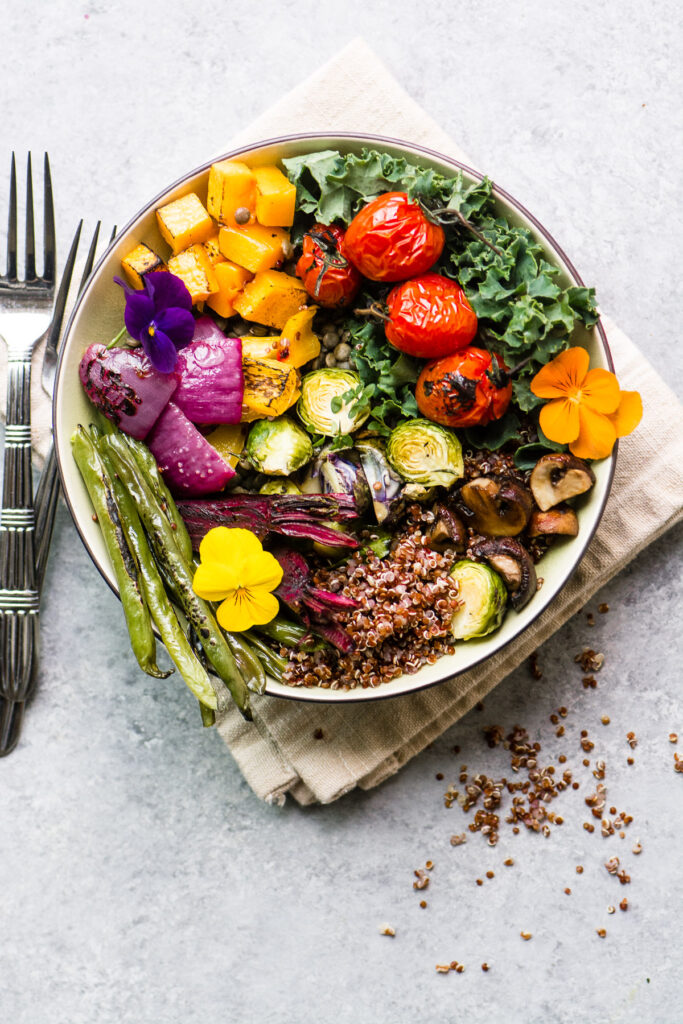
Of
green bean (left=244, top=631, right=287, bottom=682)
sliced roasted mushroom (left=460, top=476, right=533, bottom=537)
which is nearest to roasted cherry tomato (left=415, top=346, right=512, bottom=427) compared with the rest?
sliced roasted mushroom (left=460, top=476, right=533, bottom=537)

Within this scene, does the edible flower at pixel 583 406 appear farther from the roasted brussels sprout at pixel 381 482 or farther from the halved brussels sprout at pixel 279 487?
the halved brussels sprout at pixel 279 487

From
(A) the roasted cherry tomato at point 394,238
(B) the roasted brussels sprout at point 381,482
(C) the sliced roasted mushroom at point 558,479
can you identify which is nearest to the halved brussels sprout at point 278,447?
(B) the roasted brussels sprout at point 381,482

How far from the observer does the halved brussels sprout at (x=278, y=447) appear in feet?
7.16

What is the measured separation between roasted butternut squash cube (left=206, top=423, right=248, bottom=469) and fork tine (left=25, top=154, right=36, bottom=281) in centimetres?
72

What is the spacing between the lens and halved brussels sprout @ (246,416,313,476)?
2184mm

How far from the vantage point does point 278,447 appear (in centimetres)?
219

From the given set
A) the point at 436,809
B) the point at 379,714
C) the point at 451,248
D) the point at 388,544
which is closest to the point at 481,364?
the point at 451,248

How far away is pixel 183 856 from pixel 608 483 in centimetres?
168

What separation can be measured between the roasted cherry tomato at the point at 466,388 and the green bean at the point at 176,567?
731mm

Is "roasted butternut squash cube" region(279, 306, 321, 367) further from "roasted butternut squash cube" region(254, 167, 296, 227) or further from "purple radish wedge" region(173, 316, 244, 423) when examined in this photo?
"roasted butternut squash cube" region(254, 167, 296, 227)

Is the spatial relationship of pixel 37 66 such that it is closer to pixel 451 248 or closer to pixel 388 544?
pixel 451 248

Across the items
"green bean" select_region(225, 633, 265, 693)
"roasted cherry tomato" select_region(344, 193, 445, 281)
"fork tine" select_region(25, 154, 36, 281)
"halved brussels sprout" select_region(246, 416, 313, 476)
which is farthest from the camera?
"fork tine" select_region(25, 154, 36, 281)

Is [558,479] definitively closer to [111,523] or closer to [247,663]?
[247,663]

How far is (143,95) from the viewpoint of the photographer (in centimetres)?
255
